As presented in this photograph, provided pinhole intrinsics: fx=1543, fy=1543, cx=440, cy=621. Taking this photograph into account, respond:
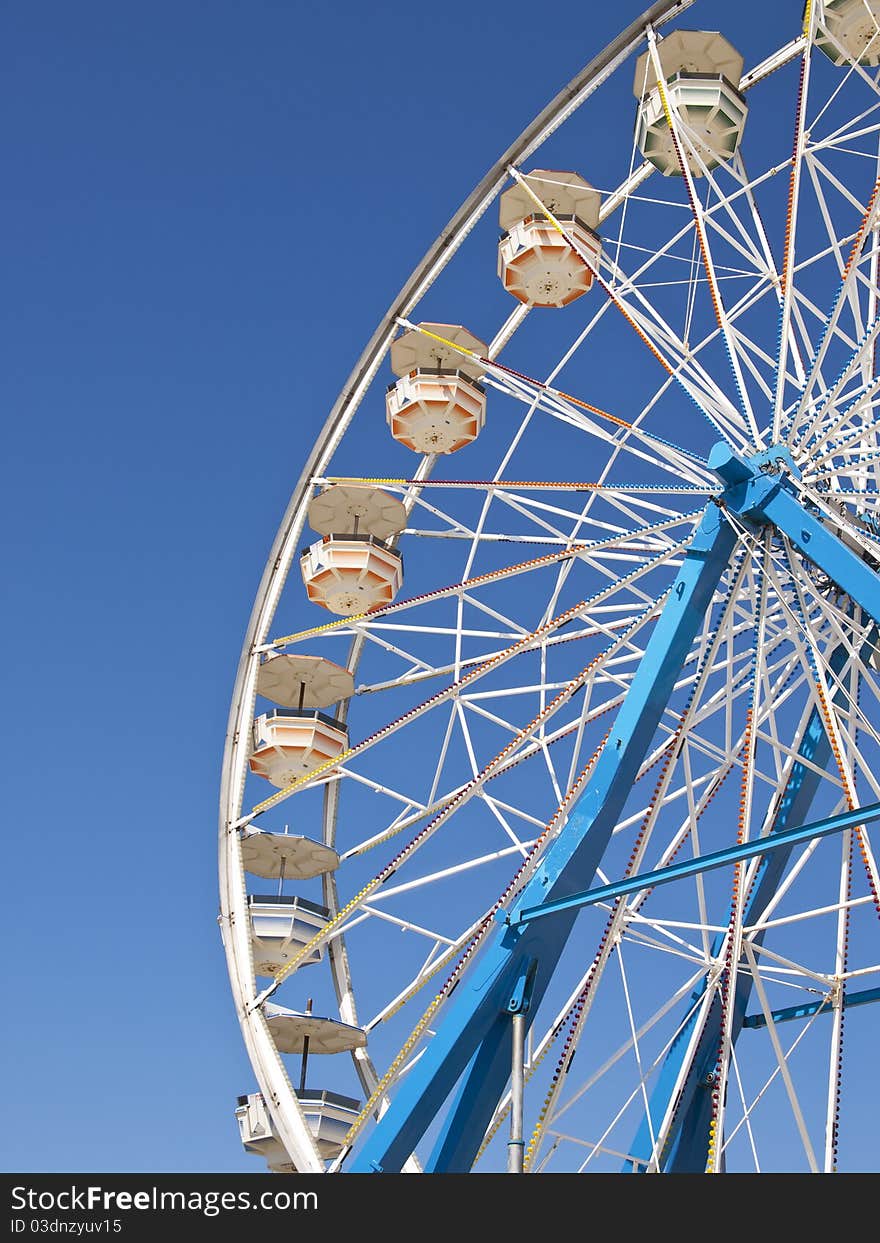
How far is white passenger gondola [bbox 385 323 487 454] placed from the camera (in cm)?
1399

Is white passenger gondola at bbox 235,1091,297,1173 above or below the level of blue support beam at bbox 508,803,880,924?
above

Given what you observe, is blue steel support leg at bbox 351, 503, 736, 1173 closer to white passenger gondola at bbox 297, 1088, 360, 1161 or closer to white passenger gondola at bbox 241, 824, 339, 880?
white passenger gondola at bbox 297, 1088, 360, 1161

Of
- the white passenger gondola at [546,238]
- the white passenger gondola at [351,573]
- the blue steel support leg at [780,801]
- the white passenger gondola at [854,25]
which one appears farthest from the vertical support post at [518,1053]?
the white passenger gondola at [854,25]

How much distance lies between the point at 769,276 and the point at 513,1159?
729 centimetres

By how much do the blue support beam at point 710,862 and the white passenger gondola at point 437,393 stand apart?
6325mm

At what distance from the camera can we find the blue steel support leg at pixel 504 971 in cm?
858

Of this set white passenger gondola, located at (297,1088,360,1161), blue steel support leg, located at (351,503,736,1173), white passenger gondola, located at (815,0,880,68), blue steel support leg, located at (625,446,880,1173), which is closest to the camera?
blue steel support leg, located at (351,503,736,1173)

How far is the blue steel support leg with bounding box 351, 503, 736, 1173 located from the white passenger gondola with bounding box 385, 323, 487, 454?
16.4ft

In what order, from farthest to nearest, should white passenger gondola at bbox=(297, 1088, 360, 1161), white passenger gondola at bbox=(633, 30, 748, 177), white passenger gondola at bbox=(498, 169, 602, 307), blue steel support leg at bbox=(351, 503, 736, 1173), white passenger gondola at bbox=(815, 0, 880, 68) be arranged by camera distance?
1. white passenger gondola at bbox=(498, 169, 602, 307)
2. white passenger gondola at bbox=(633, 30, 748, 177)
3. white passenger gondola at bbox=(815, 0, 880, 68)
4. white passenger gondola at bbox=(297, 1088, 360, 1161)
5. blue steel support leg at bbox=(351, 503, 736, 1173)

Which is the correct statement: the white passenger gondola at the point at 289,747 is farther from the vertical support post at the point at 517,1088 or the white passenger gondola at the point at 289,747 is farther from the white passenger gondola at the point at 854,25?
the white passenger gondola at the point at 854,25

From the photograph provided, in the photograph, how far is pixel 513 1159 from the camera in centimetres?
760

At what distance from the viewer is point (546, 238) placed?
13.9 meters

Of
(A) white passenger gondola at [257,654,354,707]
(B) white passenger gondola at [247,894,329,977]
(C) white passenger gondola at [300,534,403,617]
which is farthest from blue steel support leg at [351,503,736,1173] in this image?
(A) white passenger gondola at [257,654,354,707]

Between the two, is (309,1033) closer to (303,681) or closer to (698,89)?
(303,681)
